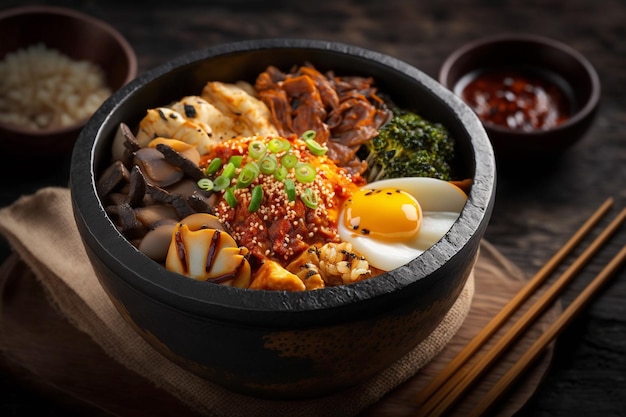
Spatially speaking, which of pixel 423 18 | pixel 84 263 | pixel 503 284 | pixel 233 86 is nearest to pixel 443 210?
pixel 503 284

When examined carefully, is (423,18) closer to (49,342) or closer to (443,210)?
(443,210)

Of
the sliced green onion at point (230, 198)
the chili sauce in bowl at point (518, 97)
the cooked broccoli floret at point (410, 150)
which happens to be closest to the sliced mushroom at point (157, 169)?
the sliced green onion at point (230, 198)

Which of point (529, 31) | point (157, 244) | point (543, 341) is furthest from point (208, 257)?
point (529, 31)

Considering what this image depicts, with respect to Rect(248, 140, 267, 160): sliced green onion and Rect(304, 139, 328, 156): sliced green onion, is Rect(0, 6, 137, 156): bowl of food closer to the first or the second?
Rect(248, 140, 267, 160): sliced green onion

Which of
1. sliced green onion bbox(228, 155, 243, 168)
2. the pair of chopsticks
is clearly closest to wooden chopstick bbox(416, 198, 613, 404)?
the pair of chopsticks

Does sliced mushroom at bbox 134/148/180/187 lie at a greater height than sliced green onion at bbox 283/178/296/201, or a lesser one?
lesser

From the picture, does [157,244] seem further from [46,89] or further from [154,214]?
[46,89]

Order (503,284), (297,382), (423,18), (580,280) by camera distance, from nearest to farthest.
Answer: (297,382)
(503,284)
(580,280)
(423,18)
